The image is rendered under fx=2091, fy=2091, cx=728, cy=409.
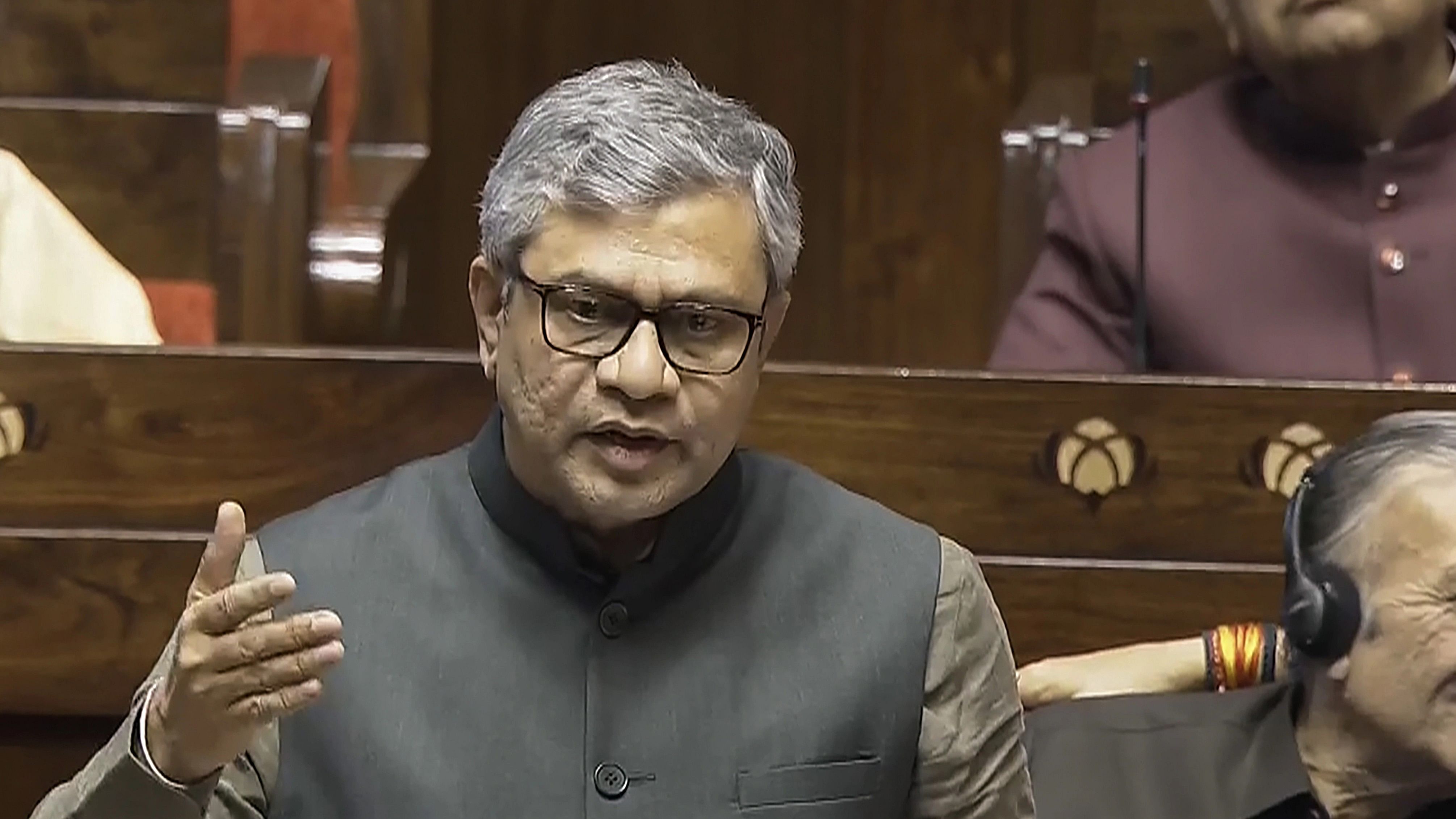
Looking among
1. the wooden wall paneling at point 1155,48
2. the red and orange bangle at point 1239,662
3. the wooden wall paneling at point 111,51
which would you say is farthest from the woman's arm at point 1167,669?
the wooden wall paneling at point 111,51

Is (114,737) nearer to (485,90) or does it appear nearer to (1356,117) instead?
(1356,117)

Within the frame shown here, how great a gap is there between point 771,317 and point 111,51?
1132mm

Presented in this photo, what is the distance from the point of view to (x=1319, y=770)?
124 cm

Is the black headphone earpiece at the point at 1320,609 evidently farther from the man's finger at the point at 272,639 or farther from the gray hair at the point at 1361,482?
the man's finger at the point at 272,639

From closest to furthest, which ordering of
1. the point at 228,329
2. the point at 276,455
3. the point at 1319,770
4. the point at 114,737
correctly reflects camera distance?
the point at 114,737 → the point at 1319,770 → the point at 276,455 → the point at 228,329

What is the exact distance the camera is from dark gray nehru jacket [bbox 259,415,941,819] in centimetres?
102

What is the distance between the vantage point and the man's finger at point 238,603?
0.84m

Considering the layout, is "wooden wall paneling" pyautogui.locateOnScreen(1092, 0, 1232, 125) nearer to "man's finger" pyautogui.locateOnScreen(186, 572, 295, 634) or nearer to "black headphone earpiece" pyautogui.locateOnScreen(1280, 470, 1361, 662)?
"black headphone earpiece" pyautogui.locateOnScreen(1280, 470, 1361, 662)

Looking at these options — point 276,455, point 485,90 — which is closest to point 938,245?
point 485,90

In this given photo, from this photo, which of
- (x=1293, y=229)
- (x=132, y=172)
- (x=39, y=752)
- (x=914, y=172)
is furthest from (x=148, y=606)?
(x=914, y=172)

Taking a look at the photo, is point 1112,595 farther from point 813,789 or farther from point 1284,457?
point 813,789

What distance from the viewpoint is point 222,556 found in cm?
88

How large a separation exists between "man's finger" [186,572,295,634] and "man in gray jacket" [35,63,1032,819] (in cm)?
6

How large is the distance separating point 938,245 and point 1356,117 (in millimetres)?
560
